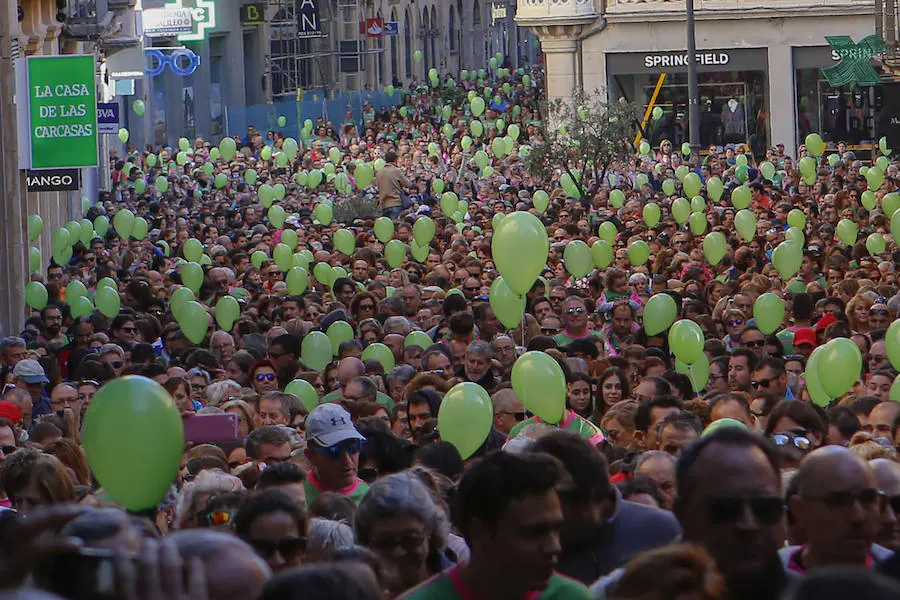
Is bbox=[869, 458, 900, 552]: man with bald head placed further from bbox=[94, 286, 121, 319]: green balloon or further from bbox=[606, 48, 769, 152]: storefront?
bbox=[606, 48, 769, 152]: storefront

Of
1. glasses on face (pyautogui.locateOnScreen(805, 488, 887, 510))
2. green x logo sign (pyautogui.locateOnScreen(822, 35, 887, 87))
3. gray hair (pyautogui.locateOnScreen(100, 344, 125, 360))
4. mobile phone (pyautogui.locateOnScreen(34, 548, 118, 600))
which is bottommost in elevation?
gray hair (pyautogui.locateOnScreen(100, 344, 125, 360))

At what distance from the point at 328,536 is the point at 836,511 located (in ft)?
6.41

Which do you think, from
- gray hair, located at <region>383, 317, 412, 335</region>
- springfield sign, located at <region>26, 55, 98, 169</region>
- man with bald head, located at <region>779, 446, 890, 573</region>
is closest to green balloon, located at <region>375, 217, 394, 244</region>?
springfield sign, located at <region>26, 55, 98, 169</region>

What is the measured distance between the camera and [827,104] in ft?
151

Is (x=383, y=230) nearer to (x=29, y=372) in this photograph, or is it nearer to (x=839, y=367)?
(x=29, y=372)

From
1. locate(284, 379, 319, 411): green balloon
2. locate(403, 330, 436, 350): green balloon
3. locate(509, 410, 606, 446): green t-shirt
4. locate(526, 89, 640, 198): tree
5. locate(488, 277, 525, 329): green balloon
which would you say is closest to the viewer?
locate(509, 410, 606, 446): green t-shirt

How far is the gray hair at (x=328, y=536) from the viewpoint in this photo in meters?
6.27

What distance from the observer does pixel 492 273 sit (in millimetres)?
18094

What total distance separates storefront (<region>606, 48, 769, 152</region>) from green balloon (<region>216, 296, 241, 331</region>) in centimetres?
3094

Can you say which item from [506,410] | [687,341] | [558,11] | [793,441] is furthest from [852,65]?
[793,441]

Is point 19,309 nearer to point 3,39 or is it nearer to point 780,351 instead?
point 3,39

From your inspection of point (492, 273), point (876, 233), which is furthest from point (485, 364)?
point (876, 233)

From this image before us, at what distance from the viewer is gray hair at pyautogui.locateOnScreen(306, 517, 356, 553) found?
6.27 metres

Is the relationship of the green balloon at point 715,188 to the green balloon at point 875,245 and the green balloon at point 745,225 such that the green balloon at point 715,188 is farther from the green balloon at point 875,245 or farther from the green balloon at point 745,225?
the green balloon at point 875,245
